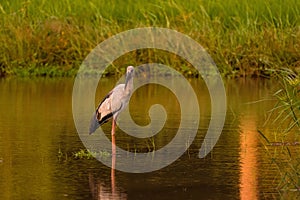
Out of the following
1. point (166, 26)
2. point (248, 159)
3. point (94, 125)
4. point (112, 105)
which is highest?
point (166, 26)

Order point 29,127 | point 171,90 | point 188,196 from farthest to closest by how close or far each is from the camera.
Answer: point 171,90 → point 29,127 → point 188,196

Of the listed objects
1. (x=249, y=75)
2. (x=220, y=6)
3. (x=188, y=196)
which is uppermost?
(x=220, y=6)

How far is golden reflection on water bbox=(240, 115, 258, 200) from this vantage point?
9222mm

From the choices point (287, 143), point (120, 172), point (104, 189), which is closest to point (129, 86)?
point (287, 143)

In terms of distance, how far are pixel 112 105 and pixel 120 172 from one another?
8.17 feet

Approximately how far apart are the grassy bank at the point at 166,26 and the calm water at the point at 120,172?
3.79 m

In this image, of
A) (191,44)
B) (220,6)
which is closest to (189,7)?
(220,6)

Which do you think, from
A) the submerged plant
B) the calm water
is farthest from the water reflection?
the submerged plant

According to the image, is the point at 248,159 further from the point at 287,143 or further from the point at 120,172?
the point at 120,172

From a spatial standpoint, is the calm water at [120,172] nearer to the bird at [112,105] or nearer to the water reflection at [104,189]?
the water reflection at [104,189]

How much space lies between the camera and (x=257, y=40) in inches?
798

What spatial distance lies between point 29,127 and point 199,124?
2.07 m

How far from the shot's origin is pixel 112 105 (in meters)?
12.7

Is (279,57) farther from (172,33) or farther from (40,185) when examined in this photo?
(40,185)
